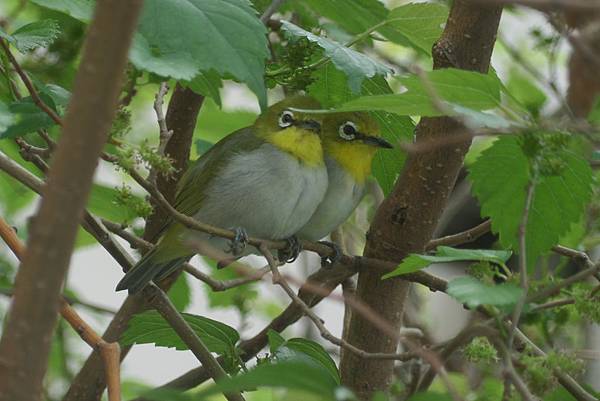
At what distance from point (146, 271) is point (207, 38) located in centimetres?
118

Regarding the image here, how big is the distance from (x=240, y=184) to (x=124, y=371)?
103 centimetres

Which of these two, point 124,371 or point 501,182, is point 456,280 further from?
point 124,371

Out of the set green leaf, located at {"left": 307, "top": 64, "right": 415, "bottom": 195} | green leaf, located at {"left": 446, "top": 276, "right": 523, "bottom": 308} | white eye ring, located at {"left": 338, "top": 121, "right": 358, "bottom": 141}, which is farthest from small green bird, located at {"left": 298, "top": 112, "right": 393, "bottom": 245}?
green leaf, located at {"left": 446, "top": 276, "right": 523, "bottom": 308}

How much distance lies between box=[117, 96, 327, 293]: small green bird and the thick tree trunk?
554mm

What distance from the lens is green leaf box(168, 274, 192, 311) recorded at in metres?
3.07

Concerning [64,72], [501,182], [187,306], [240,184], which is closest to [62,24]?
[64,72]

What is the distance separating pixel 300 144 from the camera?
3117 mm

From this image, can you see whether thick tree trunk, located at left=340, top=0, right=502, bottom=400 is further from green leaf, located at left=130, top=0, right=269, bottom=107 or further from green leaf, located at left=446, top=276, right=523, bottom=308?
green leaf, located at left=446, top=276, right=523, bottom=308

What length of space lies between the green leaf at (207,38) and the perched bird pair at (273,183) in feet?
3.99

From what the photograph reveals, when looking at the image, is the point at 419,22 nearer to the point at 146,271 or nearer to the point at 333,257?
the point at 333,257

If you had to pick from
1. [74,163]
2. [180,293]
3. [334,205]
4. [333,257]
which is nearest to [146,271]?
[180,293]

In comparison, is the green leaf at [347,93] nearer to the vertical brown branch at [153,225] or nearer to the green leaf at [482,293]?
the vertical brown branch at [153,225]

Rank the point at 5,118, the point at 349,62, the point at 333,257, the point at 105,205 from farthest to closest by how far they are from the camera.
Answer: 1. the point at 105,205
2. the point at 333,257
3. the point at 349,62
4. the point at 5,118

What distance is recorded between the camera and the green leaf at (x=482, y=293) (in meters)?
1.37
